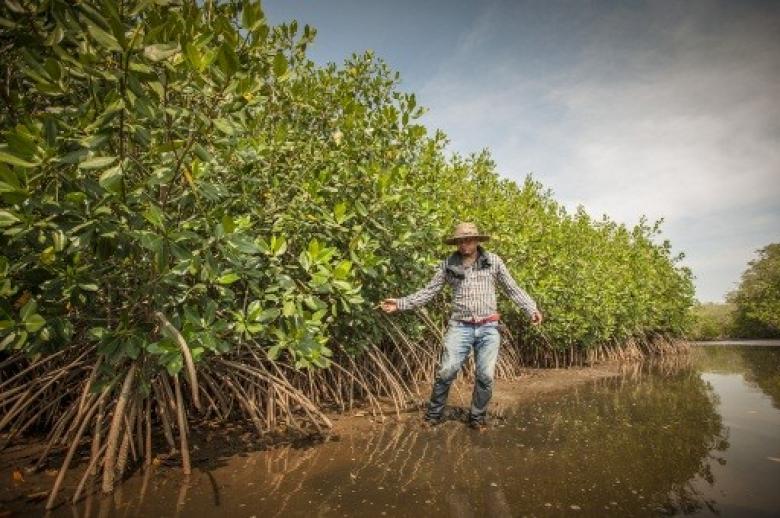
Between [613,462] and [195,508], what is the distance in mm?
2917

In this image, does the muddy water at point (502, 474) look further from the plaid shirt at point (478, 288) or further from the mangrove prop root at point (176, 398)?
the plaid shirt at point (478, 288)

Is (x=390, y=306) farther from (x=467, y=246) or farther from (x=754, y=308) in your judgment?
(x=754, y=308)

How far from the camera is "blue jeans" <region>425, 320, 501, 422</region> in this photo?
429 cm

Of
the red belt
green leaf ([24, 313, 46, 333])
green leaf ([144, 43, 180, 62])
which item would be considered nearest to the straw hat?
the red belt

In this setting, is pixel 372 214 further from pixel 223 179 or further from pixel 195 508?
pixel 195 508

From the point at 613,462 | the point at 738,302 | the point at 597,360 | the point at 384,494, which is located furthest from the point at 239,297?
the point at 738,302

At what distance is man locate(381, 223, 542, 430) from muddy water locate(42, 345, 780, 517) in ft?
0.98

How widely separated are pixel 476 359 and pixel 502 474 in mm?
1485

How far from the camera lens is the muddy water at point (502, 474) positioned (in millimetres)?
2529

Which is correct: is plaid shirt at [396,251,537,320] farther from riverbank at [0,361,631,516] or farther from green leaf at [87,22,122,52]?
green leaf at [87,22,122,52]

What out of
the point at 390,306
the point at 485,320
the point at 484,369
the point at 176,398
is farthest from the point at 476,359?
the point at 176,398

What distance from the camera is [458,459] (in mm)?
3338

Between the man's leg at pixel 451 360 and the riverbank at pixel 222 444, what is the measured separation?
214 mm

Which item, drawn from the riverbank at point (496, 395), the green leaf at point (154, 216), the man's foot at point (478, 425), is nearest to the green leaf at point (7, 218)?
the green leaf at point (154, 216)
